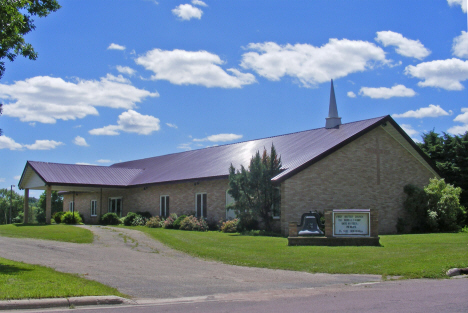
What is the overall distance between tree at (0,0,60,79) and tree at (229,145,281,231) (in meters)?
12.3

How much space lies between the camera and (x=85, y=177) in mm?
35125

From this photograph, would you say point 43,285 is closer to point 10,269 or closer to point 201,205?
point 10,269

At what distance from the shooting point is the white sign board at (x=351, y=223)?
18036 millimetres

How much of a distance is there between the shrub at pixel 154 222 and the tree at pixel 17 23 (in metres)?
18.6

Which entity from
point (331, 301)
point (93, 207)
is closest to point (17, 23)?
point (331, 301)

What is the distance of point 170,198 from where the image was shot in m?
32.9

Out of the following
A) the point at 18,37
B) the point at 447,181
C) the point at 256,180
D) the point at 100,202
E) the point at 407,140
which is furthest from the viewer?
the point at 100,202

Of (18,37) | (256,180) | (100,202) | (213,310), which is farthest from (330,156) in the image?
(100,202)

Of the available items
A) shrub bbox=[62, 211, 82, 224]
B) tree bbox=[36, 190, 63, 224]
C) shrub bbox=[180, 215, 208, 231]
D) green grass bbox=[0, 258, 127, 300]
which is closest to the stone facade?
shrub bbox=[180, 215, 208, 231]

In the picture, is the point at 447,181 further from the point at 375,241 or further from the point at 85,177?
the point at 85,177

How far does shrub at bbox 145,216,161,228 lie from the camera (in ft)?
101

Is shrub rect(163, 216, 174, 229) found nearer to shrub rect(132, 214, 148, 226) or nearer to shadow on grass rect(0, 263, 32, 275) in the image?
shrub rect(132, 214, 148, 226)

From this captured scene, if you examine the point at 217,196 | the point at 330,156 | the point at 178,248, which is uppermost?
the point at 330,156

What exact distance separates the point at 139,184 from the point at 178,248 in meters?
18.5
